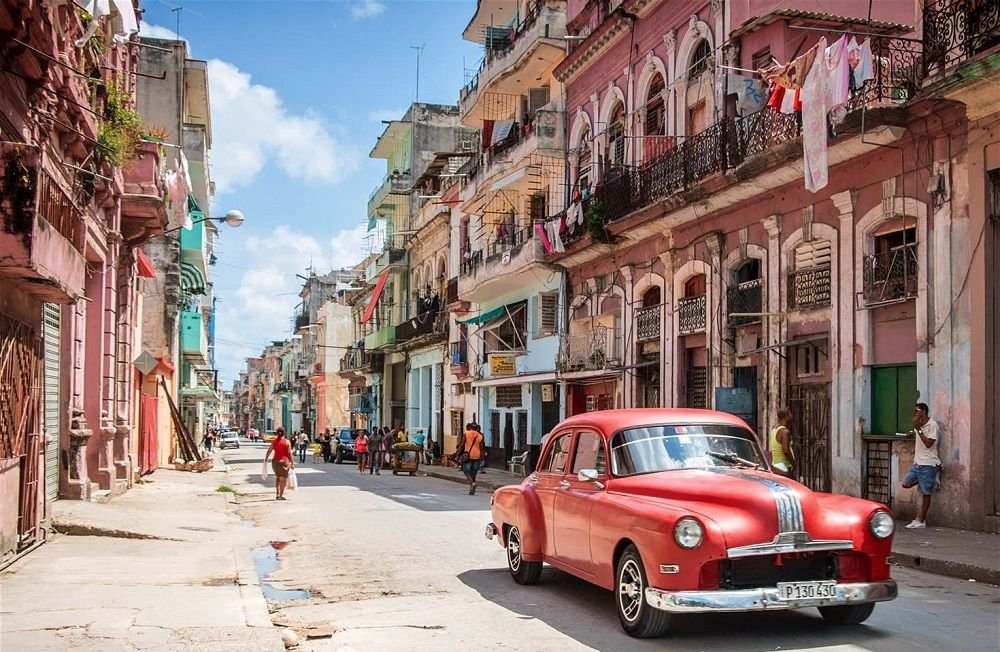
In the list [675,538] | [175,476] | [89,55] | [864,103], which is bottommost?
[175,476]

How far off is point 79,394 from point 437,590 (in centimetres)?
1074

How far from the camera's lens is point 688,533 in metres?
6.83

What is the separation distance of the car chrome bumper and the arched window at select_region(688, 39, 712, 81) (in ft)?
55.7

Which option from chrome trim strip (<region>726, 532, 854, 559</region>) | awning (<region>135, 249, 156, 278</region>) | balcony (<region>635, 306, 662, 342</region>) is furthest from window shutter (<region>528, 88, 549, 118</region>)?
chrome trim strip (<region>726, 532, 854, 559</region>)

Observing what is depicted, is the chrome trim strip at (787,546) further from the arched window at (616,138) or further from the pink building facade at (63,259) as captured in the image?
the arched window at (616,138)

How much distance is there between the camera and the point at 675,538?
6820mm

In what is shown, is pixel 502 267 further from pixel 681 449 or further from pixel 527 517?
pixel 681 449

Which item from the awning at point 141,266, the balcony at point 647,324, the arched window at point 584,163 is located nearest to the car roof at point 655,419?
the balcony at point 647,324

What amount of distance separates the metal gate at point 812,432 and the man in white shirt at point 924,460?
132 inches

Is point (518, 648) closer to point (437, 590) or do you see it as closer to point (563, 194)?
point (437, 590)

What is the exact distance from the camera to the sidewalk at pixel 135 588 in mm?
7312

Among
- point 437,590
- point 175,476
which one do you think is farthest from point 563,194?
point 437,590

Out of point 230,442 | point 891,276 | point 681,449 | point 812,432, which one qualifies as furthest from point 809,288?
point 230,442

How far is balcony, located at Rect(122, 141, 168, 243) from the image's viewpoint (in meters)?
20.4
